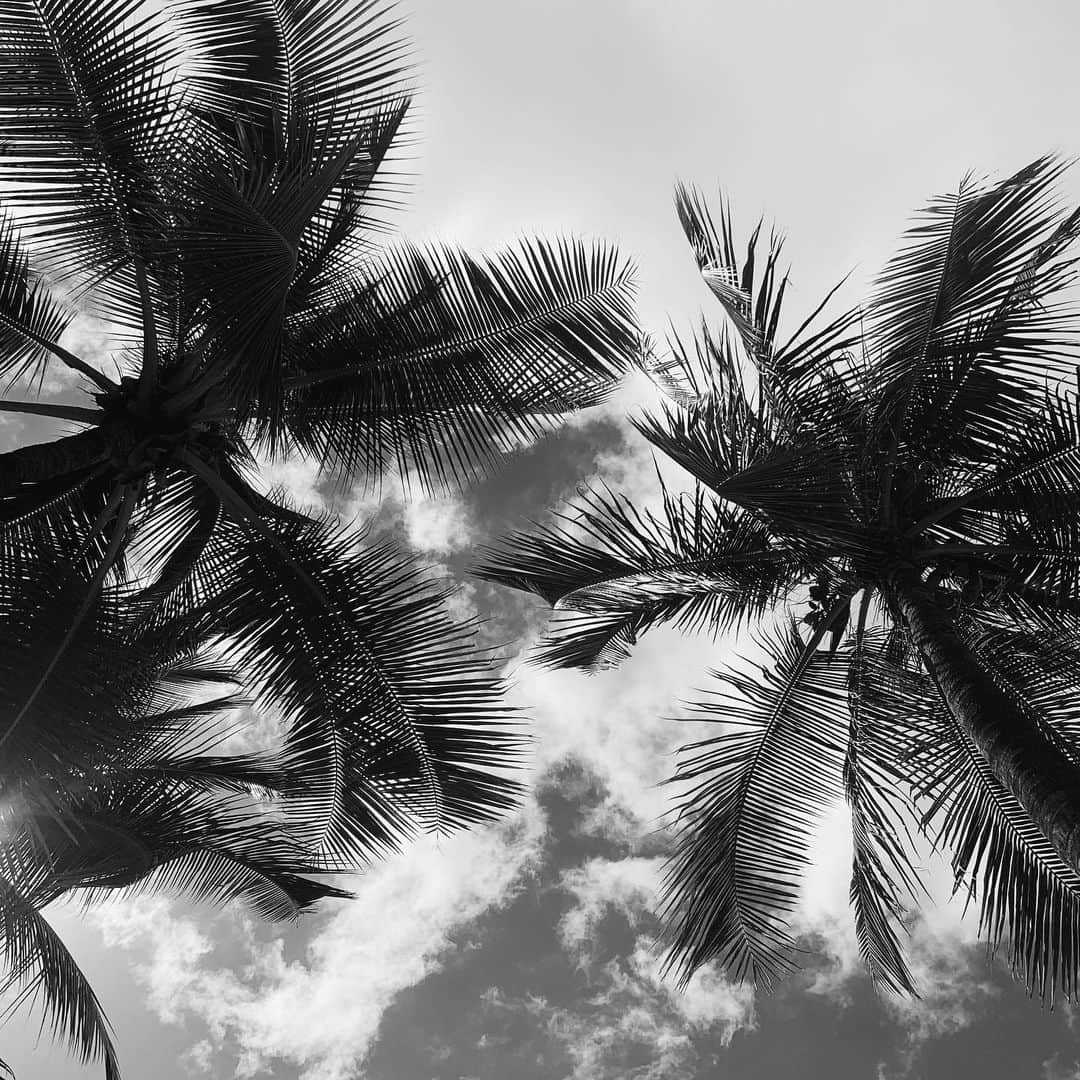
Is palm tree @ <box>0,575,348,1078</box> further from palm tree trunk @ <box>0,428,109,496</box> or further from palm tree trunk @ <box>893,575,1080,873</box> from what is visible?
palm tree trunk @ <box>893,575,1080,873</box>

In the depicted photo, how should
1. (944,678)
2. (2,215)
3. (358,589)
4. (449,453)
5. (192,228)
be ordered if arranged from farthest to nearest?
1. (449,453)
2. (358,589)
3. (2,215)
4. (944,678)
5. (192,228)

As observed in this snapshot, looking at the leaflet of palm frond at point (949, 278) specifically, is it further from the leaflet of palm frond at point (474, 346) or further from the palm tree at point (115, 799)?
the palm tree at point (115, 799)

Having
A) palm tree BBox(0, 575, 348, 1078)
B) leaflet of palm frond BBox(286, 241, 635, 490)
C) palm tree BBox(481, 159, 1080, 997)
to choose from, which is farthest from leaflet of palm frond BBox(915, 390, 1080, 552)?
palm tree BBox(0, 575, 348, 1078)

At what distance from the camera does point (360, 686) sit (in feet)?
19.1

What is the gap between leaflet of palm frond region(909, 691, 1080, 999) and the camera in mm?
5070

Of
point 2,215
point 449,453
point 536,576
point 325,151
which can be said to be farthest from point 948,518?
point 2,215

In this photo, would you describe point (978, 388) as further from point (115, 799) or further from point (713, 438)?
point (115, 799)

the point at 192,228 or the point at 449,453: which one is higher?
the point at 192,228

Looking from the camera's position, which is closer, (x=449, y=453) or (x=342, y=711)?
(x=342, y=711)

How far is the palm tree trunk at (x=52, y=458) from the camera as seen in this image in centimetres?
503

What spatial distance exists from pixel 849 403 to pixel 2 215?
19.8 ft

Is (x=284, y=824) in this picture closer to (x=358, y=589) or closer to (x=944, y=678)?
(x=358, y=589)

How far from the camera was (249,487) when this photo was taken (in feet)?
21.8

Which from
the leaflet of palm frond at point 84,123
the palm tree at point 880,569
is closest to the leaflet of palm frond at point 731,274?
the palm tree at point 880,569
